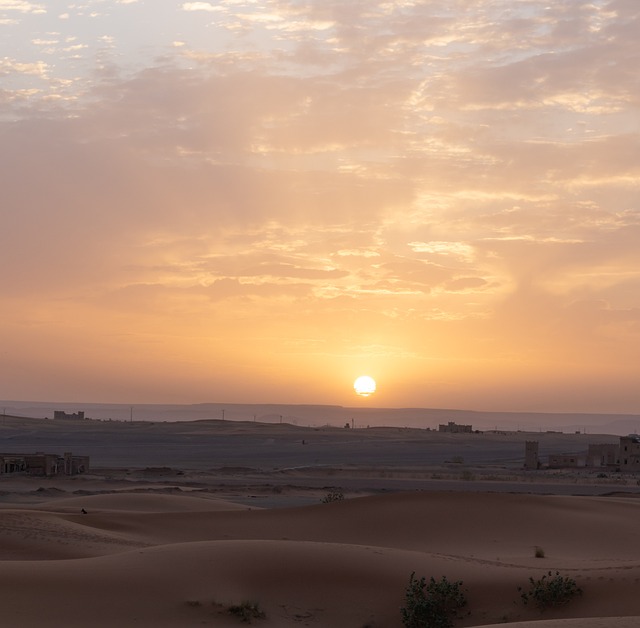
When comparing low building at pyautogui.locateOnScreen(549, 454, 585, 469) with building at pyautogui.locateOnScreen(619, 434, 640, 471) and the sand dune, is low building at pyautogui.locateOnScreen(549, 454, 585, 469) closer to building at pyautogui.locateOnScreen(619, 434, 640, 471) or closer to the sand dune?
building at pyautogui.locateOnScreen(619, 434, 640, 471)

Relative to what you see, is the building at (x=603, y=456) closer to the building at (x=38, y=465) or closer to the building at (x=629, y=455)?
the building at (x=629, y=455)

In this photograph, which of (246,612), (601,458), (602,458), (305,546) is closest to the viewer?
(246,612)

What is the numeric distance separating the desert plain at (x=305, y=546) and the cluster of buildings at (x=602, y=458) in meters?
5.91

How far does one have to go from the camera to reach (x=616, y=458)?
77188 millimetres

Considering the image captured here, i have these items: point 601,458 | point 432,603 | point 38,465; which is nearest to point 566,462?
point 601,458

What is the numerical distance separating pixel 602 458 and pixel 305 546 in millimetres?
61246

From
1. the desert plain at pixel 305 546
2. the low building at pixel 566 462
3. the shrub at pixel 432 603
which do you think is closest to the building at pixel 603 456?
the low building at pixel 566 462

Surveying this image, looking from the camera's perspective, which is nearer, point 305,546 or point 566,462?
point 305,546

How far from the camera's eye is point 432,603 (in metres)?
16.7

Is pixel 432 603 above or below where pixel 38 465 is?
below

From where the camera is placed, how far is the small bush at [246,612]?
1631cm

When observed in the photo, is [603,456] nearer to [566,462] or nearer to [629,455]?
[629,455]

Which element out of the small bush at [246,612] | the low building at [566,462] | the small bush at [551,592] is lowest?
the small bush at [246,612]

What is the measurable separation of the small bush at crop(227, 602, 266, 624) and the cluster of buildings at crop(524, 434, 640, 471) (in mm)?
61126
